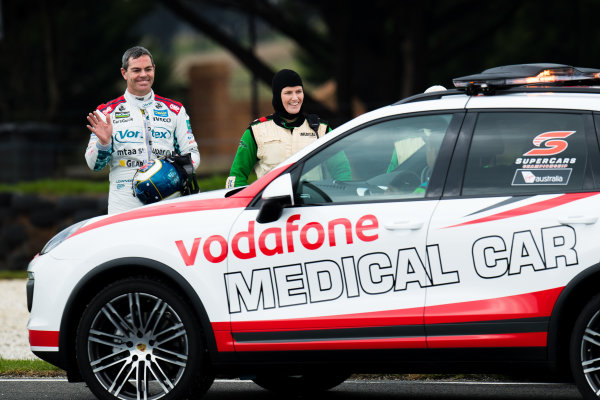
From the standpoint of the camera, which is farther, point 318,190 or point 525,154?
point 318,190

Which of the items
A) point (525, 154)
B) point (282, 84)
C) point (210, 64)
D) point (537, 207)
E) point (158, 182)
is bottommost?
point (537, 207)

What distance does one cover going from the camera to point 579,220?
18.1 feet

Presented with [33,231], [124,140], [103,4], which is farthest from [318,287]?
[103,4]

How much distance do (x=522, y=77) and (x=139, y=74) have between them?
8.28ft

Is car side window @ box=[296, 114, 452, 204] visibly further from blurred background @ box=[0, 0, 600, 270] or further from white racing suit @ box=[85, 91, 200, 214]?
blurred background @ box=[0, 0, 600, 270]

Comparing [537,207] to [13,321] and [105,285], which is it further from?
[13,321]

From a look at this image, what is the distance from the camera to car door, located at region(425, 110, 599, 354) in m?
5.56

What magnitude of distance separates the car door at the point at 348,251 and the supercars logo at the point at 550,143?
0.42 metres

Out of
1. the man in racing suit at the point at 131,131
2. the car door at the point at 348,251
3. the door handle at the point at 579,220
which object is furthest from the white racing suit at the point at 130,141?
the door handle at the point at 579,220

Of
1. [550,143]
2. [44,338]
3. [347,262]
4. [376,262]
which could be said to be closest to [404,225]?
[376,262]

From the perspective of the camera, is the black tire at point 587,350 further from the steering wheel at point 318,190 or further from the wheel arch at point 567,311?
the steering wheel at point 318,190

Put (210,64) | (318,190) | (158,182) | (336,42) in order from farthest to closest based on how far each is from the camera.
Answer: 1. (210,64)
2. (336,42)
3. (158,182)
4. (318,190)

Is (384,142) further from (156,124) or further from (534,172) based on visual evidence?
(156,124)

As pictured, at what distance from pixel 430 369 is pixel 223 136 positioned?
2143cm
